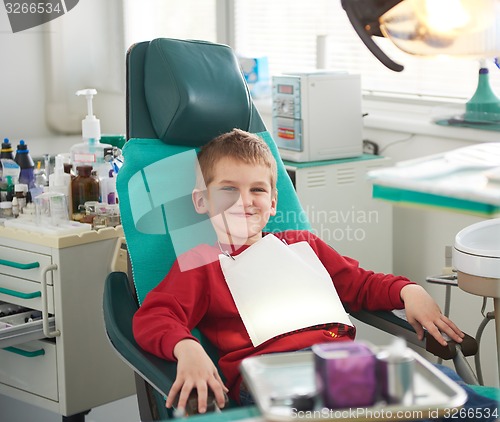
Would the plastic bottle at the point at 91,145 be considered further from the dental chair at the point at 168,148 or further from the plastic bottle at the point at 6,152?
the dental chair at the point at 168,148

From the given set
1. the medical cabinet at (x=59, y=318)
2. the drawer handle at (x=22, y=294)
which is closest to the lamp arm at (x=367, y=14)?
the medical cabinet at (x=59, y=318)

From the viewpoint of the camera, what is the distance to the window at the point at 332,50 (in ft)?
9.20

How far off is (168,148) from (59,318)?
578 millimetres

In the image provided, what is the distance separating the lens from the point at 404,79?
9.70 ft

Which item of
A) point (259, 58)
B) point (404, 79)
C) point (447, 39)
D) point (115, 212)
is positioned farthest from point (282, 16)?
point (447, 39)

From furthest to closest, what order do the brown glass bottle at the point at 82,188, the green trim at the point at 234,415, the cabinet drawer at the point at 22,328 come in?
the brown glass bottle at the point at 82,188 → the cabinet drawer at the point at 22,328 → the green trim at the point at 234,415

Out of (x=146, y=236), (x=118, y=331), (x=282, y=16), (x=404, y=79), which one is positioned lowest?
(x=118, y=331)

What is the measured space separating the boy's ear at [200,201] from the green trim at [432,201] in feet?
2.84

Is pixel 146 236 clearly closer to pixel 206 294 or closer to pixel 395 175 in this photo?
pixel 206 294

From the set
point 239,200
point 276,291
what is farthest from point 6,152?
point 276,291

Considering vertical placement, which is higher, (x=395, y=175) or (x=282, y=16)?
(x=282, y=16)

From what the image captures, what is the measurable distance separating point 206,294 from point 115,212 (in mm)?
662

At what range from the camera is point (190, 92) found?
188 centimetres

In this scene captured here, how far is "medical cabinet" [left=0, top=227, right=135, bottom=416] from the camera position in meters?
2.16
